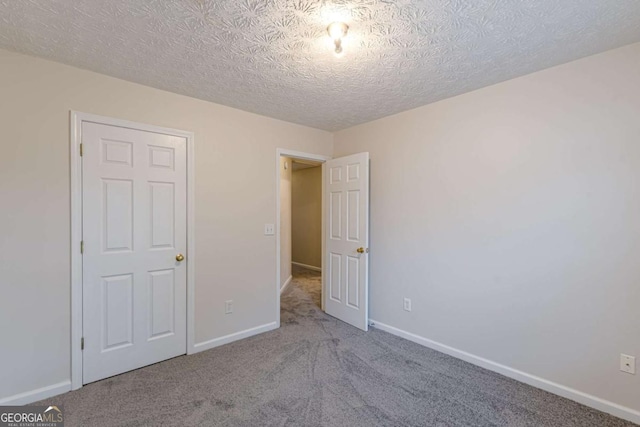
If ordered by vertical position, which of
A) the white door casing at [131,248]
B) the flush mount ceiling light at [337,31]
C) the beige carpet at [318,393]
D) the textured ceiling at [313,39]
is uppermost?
the textured ceiling at [313,39]

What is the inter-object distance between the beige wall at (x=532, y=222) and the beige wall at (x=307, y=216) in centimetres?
358

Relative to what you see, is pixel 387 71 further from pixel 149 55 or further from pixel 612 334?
pixel 612 334

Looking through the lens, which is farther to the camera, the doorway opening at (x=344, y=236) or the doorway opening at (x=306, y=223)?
the doorway opening at (x=306, y=223)

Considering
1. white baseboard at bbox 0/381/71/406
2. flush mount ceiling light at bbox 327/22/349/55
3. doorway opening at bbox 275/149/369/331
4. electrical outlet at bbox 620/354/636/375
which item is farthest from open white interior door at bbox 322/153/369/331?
white baseboard at bbox 0/381/71/406

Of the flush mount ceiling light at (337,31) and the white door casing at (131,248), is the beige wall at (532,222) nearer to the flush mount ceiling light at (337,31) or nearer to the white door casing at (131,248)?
the flush mount ceiling light at (337,31)

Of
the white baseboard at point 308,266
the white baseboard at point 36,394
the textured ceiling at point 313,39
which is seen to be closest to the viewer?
the textured ceiling at point 313,39

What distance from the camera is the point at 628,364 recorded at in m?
1.83

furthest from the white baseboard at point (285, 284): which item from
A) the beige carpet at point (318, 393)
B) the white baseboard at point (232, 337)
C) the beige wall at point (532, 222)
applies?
the beige wall at point (532, 222)

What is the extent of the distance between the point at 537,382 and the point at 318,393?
5.37 feet

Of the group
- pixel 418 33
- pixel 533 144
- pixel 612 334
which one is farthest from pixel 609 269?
pixel 418 33

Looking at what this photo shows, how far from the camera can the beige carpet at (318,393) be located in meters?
1.83

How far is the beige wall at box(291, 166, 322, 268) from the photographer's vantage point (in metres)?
6.62

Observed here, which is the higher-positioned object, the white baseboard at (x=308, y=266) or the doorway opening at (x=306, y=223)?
the doorway opening at (x=306, y=223)

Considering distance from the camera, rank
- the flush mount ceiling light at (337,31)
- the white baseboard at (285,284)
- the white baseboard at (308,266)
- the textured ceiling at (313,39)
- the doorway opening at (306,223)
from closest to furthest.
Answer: the textured ceiling at (313,39)
the flush mount ceiling light at (337,31)
the white baseboard at (285,284)
the doorway opening at (306,223)
the white baseboard at (308,266)
